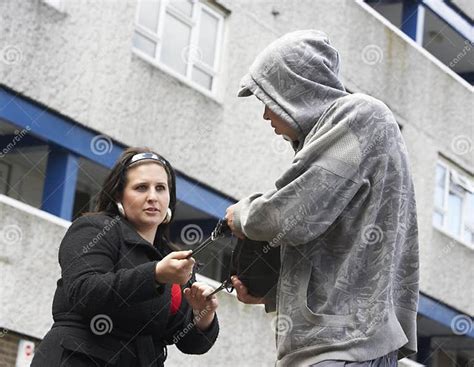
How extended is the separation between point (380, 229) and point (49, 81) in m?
12.2

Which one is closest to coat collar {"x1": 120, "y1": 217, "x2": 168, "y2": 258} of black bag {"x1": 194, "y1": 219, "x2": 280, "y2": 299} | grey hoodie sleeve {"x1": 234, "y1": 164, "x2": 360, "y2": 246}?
black bag {"x1": 194, "y1": 219, "x2": 280, "y2": 299}

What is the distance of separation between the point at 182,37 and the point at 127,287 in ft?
46.9

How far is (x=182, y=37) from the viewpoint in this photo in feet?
63.4

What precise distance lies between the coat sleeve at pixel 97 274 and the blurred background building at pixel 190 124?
32.6 feet

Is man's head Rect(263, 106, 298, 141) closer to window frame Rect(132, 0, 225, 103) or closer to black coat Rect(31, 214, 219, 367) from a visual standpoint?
black coat Rect(31, 214, 219, 367)

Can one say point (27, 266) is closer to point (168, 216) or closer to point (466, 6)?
point (168, 216)

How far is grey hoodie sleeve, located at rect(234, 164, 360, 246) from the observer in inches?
177

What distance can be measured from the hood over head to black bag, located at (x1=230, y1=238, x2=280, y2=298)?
0.42 m

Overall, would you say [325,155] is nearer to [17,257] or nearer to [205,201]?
[17,257]

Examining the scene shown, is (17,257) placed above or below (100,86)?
below

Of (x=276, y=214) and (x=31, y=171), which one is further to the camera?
(x=31, y=171)

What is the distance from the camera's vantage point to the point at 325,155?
4.57 m

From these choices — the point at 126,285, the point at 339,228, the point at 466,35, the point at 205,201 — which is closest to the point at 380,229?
the point at 339,228

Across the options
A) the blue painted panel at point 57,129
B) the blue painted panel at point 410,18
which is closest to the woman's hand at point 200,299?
the blue painted panel at point 57,129
